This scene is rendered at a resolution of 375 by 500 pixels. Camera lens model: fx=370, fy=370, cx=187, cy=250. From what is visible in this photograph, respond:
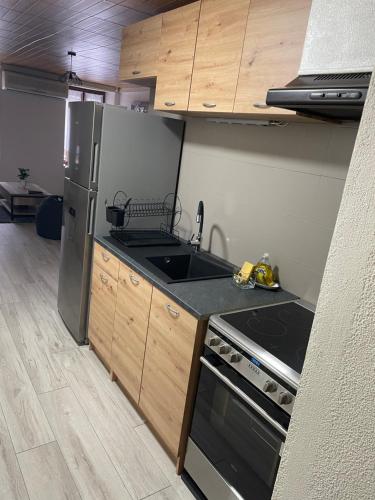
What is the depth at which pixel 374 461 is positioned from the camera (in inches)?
21.3

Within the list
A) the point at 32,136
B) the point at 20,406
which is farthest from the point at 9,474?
the point at 32,136

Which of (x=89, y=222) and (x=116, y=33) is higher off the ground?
(x=116, y=33)

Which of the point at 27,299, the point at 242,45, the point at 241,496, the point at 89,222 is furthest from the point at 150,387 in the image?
the point at 27,299

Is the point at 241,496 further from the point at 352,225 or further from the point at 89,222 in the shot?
the point at 89,222

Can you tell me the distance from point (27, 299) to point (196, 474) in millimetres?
2447

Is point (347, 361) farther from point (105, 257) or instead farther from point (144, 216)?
point (144, 216)

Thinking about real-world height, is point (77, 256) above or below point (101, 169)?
below

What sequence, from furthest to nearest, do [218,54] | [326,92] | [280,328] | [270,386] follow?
1. [218,54]
2. [280,328]
3. [270,386]
4. [326,92]

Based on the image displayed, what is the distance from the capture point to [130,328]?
2176mm

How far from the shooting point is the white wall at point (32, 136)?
7211 millimetres

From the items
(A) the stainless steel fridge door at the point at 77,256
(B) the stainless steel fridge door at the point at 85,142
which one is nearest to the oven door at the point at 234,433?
(A) the stainless steel fridge door at the point at 77,256

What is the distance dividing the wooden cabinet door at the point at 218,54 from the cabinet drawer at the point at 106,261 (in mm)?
1029

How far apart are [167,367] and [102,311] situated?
0.87 metres

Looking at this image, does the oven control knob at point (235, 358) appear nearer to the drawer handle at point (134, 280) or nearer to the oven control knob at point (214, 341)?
the oven control knob at point (214, 341)
